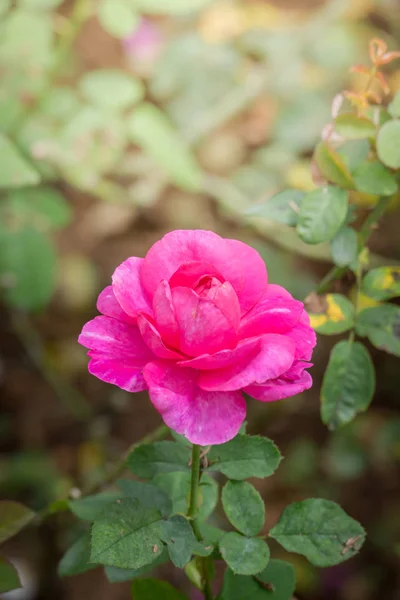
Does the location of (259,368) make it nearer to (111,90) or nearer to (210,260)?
(210,260)

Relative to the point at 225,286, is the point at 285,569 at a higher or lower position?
lower

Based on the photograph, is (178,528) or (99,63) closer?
(178,528)

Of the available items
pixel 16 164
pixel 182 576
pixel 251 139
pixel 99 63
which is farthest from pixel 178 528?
pixel 99 63

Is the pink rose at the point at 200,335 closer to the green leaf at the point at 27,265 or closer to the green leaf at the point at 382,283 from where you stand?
the green leaf at the point at 382,283

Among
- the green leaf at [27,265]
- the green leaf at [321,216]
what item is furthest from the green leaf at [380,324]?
the green leaf at [27,265]

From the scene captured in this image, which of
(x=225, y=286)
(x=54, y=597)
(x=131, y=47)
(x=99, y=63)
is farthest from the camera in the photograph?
(x=99, y=63)

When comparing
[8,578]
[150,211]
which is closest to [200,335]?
[8,578]

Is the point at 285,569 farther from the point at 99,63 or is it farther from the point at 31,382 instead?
the point at 99,63
